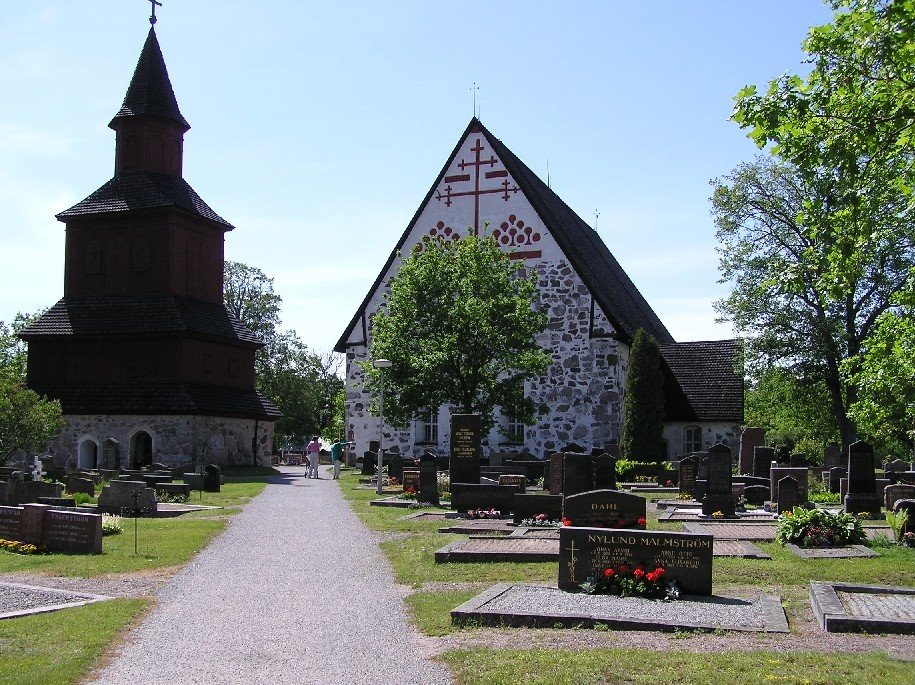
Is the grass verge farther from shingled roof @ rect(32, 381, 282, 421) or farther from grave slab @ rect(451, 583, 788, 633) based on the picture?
shingled roof @ rect(32, 381, 282, 421)

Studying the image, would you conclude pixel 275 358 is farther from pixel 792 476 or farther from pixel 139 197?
pixel 792 476

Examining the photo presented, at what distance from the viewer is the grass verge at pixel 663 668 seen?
294 inches

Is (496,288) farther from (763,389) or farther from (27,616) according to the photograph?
(27,616)

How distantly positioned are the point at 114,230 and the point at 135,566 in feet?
103

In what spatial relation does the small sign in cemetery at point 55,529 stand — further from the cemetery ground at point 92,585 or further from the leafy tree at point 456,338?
the leafy tree at point 456,338

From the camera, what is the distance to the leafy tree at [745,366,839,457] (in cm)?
3866

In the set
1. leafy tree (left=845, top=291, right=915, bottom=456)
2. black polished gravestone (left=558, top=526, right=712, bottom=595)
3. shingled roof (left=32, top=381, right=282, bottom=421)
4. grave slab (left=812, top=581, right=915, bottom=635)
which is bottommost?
grave slab (left=812, top=581, right=915, bottom=635)

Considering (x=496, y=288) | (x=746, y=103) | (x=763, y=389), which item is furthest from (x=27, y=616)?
(x=763, y=389)

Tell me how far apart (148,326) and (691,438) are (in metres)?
22.0

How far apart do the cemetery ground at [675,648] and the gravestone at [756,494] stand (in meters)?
11.1

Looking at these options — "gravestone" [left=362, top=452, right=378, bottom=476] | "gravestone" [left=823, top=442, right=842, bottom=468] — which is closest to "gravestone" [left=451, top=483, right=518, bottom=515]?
"gravestone" [left=362, top=452, right=378, bottom=476]

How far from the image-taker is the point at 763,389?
41031 mm

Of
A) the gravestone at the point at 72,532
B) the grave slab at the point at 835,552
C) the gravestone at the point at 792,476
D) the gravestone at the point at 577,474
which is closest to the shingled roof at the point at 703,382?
the gravestone at the point at 792,476

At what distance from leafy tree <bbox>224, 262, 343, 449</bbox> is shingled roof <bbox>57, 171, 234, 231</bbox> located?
81.5ft
